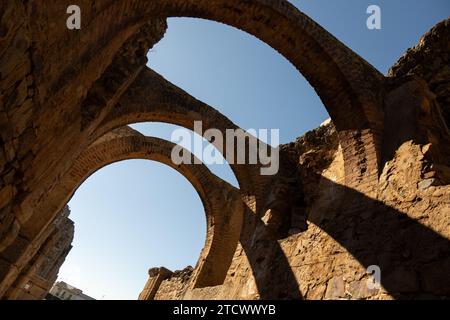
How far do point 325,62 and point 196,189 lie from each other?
639 cm

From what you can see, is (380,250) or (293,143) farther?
(293,143)

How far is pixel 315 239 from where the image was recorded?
167 inches

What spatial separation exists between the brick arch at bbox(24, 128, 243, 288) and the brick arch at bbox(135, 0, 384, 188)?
18.1 feet

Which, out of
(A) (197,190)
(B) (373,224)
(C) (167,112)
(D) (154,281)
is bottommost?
(B) (373,224)

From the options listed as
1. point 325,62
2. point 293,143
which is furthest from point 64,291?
point 325,62

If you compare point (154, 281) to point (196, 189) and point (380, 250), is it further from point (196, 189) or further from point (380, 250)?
point (380, 250)

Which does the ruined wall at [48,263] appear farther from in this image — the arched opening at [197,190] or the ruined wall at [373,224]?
the ruined wall at [373,224]

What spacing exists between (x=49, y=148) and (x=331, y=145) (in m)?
4.47

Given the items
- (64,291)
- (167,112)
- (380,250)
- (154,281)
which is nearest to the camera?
(380,250)

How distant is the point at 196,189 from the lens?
1017 centimetres

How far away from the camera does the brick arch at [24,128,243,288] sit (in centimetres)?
833

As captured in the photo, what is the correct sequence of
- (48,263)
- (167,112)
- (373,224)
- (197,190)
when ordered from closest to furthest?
(373,224)
(167,112)
(197,190)
(48,263)

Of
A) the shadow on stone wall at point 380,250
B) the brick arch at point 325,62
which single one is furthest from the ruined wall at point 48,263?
the brick arch at point 325,62

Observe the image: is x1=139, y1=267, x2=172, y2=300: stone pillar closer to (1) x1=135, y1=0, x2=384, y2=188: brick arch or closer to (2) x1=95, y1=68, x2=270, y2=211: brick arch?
(2) x1=95, y1=68, x2=270, y2=211: brick arch
